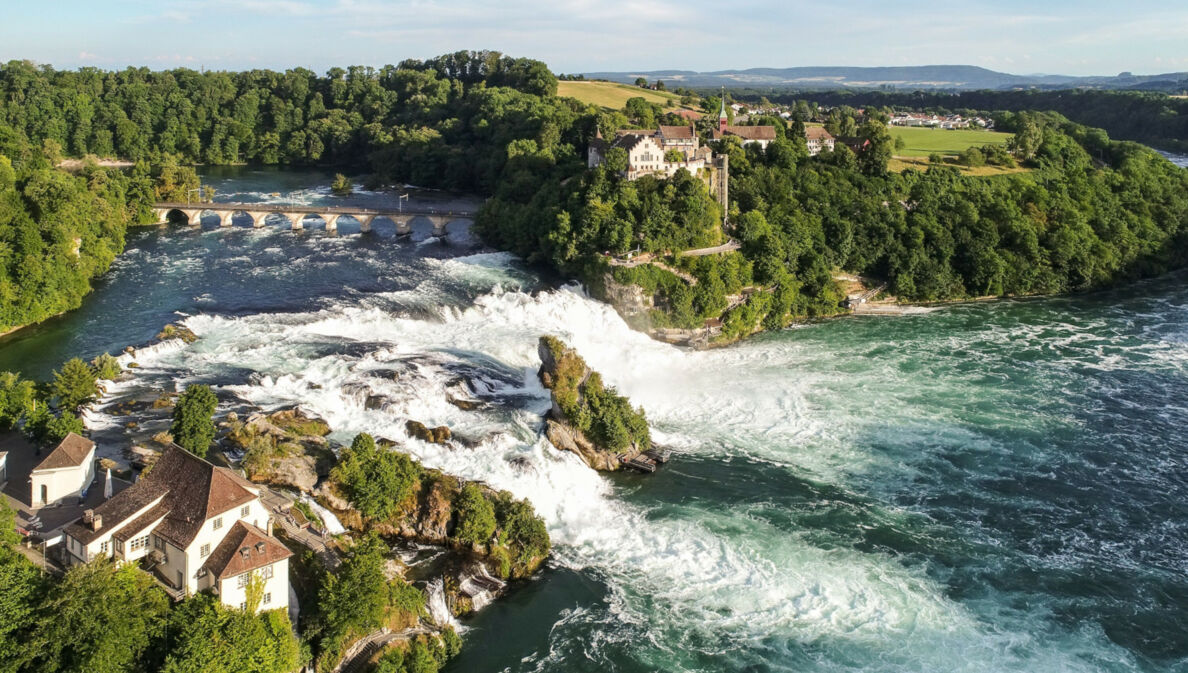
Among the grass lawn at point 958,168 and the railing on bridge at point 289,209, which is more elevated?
the grass lawn at point 958,168

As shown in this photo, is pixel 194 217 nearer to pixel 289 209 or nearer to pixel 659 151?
pixel 289 209

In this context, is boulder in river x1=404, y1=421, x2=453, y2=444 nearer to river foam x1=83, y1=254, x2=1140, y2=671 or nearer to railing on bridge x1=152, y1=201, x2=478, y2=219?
river foam x1=83, y1=254, x2=1140, y2=671

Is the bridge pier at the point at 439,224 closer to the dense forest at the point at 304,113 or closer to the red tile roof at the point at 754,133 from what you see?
the dense forest at the point at 304,113

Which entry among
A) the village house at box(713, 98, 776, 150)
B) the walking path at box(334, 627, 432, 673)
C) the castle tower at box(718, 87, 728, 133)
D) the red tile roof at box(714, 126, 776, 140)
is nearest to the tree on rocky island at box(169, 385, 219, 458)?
the walking path at box(334, 627, 432, 673)

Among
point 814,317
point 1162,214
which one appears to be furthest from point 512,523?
point 1162,214

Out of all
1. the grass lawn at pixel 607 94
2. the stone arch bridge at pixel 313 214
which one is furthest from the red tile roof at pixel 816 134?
the grass lawn at pixel 607 94

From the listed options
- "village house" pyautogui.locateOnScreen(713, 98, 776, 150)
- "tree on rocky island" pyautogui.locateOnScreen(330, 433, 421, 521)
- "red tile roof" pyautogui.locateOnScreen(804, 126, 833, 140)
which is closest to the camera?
"tree on rocky island" pyautogui.locateOnScreen(330, 433, 421, 521)

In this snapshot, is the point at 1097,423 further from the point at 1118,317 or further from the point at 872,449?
the point at 1118,317

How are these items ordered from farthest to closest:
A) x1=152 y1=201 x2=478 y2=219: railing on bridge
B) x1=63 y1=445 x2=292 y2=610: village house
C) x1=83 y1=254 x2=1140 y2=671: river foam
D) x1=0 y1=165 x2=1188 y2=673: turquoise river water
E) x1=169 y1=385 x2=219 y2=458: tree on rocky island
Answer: x1=152 y1=201 x2=478 y2=219: railing on bridge
x1=169 y1=385 x2=219 y2=458: tree on rocky island
x1=0 y1=165 x2=1188 y2=673: turquoise river water
x1=83 y1=254 x2=1140 y2=671: river foam
x1=63 y1=445 x2=292 y2=610: village house
